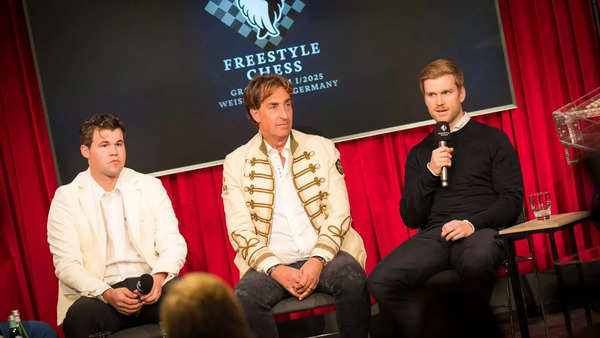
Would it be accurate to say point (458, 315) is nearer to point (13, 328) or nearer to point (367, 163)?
point (13, 328)

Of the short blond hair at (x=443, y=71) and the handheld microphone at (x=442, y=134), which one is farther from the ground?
the short blond hair at (x=443, y=71)

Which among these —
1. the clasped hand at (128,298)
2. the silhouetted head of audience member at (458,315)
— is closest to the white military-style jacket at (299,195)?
the clasped hand at (128,298)

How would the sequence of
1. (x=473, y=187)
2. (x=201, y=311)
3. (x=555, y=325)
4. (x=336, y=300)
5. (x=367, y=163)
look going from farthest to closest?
(x=367, y=163), (x=555, y=325), (x=473, y=187), (x=336, y=300), (x=201, y=311)

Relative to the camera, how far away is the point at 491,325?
0.96 meters

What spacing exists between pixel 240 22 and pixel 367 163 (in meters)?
1.31

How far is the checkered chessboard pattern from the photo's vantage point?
441cm

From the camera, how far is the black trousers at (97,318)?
333 centimetres

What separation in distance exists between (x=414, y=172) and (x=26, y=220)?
2678 mm

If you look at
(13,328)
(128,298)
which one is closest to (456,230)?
(128,298)

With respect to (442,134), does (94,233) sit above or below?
below

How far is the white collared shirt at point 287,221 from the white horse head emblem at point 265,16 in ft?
3.30

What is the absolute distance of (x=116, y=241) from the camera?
12.4 ft

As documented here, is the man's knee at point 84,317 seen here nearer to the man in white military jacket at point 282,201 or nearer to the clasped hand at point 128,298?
the clasped hand at point 128,298

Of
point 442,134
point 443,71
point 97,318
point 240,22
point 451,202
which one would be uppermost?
point 240,22
